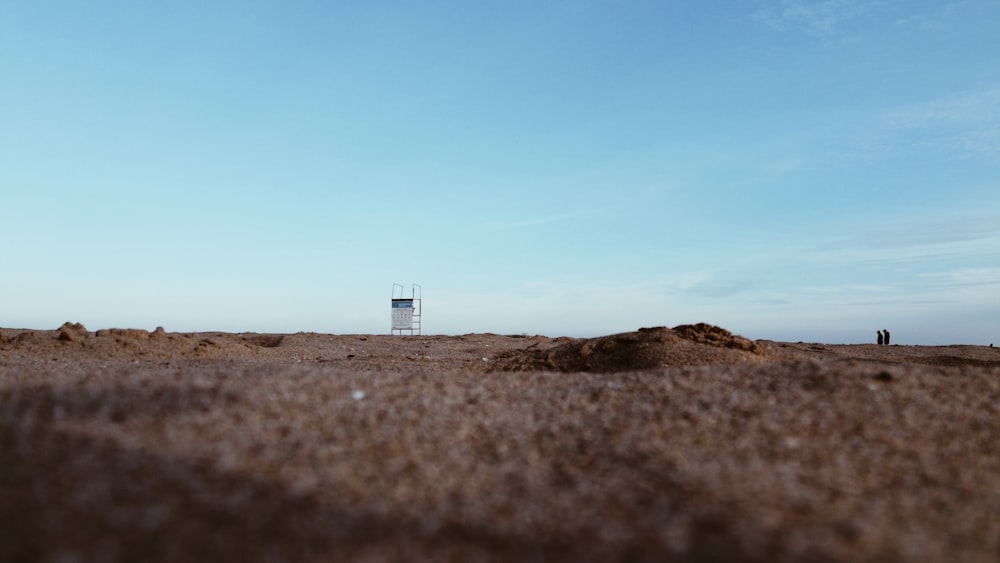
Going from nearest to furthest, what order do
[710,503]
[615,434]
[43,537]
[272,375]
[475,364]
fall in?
[43,537] < [710,503] < [615,434] < [272,375] < [475,364]

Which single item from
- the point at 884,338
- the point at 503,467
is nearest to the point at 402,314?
the point at 884,338

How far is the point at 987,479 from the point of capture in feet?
11.4

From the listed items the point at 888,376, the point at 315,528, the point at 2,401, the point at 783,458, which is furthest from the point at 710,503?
the point at 2,401

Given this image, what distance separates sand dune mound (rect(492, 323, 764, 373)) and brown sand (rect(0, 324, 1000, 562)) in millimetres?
2722

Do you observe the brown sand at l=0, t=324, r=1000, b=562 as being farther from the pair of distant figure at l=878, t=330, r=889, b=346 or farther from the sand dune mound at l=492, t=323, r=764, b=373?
the pair of distant figure at l=878, t=330, r=889, b=346

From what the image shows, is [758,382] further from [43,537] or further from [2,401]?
[2,401]

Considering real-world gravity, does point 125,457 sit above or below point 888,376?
below

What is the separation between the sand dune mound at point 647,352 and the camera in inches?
325

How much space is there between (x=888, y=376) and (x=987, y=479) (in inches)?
66.8

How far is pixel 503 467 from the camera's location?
3463 mm

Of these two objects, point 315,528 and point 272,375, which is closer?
point 315,528

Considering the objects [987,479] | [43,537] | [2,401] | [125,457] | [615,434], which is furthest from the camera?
[2,401]

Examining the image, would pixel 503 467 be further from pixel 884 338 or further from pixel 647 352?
pixel 884 338

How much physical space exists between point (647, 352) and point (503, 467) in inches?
216
